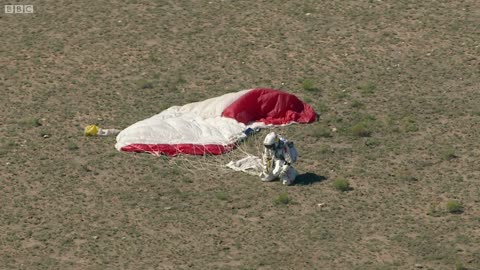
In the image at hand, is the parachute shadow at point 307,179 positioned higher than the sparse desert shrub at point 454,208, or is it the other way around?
the sparse desert shrub at point 454,208

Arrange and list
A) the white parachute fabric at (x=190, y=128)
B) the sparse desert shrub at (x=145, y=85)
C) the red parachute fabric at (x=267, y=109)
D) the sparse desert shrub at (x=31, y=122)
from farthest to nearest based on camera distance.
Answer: the sparse desert shrub at (x=145, y=85), the sparse desert shrub at (x=31, y=122), the red parachute fabric at (x=267, y=109), the white parachute fabric at (x=190, y=128)

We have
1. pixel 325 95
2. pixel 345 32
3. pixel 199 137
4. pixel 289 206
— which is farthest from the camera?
pixel 345 32

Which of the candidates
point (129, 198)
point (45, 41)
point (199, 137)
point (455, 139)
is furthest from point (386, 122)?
point (45, 41)

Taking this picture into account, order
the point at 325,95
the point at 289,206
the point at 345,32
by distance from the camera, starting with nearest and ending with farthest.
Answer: the point at 289,206, the point at 325,95, the point at 345,32

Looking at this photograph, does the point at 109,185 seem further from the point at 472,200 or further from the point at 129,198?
the point at 472,200

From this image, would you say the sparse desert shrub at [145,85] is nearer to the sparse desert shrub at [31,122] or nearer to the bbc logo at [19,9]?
the sparse desert shrub at [31,122]

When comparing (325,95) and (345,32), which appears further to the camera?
(345,32)

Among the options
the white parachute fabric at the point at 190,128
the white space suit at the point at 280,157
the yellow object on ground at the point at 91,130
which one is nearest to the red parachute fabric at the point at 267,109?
the white parachute fabric at the point at 190,128
